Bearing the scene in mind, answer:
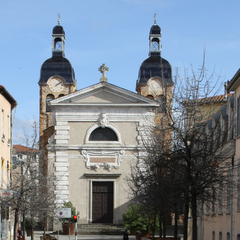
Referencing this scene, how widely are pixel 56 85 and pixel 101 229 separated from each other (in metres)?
22.7

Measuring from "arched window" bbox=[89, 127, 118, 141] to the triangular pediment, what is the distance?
82.3 inches

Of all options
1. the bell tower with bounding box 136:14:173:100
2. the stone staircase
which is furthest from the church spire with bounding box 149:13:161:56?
the stone staircase

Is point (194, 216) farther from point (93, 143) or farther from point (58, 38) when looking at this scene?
point (58, 38)

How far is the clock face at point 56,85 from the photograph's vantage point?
6028 centimetres

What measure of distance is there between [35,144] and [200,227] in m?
11.4

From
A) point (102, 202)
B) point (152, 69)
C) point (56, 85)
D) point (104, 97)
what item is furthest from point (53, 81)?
point (102, 202)

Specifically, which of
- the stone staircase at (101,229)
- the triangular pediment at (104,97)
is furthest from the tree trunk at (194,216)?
the triangular pediment at (104,97)

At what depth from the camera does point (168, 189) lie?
811 inches

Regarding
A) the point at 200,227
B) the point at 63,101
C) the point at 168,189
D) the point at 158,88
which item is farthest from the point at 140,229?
the point at 158,88

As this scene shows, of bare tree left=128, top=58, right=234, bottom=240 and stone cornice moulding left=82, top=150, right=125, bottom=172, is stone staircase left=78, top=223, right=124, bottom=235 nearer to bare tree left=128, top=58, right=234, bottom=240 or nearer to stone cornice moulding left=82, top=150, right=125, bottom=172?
stone cornice moulding left=82, top=150, right=125, bottom=172

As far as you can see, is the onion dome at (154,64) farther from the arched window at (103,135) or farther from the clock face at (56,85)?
the arched window at (103,135)

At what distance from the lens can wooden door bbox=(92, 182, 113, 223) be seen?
44062mm

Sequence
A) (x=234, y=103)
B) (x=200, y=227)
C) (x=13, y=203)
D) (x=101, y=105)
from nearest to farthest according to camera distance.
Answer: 1. (x=234, y=103)
2. (x=13, y=203)
3. (x=200, y=227)
4. (x=101, y=105)

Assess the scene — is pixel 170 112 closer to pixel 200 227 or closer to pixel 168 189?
pixel 168 189
